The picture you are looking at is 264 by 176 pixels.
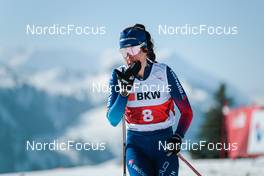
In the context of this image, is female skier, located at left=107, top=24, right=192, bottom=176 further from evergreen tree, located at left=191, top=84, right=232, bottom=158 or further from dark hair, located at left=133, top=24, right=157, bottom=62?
evergreen tree, located at left=191, top=84, right=232, bottom=158

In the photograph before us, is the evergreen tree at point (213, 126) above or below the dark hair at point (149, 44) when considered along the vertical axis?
below

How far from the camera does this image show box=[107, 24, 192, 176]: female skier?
4.58m

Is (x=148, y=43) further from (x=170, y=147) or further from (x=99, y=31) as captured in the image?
(x=99, y=31)

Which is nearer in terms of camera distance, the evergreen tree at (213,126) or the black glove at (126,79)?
the black glove at (126,79)

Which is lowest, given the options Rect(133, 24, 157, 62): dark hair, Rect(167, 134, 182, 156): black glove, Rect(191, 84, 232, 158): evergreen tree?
Rect(191, 84, 232, 158): evergreen tree

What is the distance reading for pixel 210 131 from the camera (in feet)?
89.5

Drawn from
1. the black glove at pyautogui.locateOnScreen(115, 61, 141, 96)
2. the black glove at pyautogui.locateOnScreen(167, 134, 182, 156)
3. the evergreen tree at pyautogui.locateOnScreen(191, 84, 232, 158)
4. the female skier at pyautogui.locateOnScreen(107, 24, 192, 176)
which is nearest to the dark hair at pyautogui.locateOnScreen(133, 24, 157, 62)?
the female skier at pyautogui.locateOnScreen(107, 24, 192, 176)

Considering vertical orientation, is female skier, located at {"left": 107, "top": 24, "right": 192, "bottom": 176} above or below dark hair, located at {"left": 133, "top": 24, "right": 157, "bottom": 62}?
below

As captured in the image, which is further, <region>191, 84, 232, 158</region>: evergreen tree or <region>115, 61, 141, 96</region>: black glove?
<region>191, 84, 232, 158</region>: evergreen tree

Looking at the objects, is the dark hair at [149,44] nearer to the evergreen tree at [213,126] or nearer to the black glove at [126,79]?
the black glove at [126,79]

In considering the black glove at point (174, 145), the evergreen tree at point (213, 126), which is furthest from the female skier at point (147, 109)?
the evergreen tree at point (213, 126)

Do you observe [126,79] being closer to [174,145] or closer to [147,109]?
[147,109]

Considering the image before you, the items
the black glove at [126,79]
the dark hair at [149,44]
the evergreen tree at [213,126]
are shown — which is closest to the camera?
the black glove at [126,79]

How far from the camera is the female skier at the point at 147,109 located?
4.58 metres
